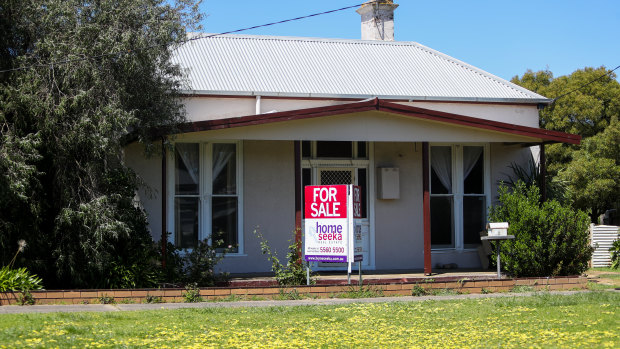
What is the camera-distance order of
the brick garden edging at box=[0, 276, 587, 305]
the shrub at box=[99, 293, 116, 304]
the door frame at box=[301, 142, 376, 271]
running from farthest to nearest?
the door frame at box=[301, 142, 376, 271] → the shrub at box=[99, 293, 116, 304] → the brick garden edging at box=[0, 276, 587, 305]

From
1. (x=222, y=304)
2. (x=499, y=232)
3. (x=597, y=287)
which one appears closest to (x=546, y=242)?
(x=499, y=232)

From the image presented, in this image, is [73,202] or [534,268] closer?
[73,202]

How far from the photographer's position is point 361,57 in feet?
60.5

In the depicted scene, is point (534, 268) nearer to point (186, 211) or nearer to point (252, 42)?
point (186, 211)

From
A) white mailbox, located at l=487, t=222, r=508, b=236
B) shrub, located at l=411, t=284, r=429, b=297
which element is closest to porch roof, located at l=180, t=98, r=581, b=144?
white mailbox, located at l=487, t=222, r=508, b=236

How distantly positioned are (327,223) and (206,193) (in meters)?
3.33

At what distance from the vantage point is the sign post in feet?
39.4

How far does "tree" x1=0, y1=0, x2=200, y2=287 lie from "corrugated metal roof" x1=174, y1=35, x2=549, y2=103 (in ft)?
10.6

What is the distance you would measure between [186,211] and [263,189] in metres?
1.58

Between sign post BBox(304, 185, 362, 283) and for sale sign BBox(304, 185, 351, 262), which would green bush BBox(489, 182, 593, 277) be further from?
for sale sign BBox(304, 185, 351, 262)

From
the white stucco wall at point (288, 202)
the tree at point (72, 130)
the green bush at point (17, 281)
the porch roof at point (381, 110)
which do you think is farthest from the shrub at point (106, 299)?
the porch roof at point (381, 110)

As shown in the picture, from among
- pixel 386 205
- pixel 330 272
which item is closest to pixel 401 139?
pixel 386 205

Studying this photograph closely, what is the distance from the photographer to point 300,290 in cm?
1192

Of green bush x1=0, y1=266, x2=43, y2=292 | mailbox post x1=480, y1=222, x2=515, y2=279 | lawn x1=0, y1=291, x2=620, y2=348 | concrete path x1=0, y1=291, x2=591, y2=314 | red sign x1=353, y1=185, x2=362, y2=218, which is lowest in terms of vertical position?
lawn x1=0, y1=291, x2=620, y2=348
